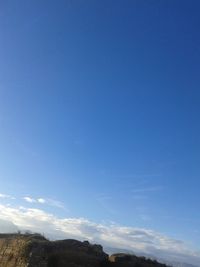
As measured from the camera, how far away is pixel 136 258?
3872cm

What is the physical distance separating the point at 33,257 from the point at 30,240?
279 centimetres

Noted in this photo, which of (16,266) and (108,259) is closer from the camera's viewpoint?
(16,266)

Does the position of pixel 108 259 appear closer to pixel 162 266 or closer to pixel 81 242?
pixel 81 242

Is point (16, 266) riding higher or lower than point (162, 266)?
lower

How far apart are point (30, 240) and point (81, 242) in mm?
5037

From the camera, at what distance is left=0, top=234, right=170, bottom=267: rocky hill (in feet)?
110

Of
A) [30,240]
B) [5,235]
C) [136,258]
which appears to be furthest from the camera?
[5,235]

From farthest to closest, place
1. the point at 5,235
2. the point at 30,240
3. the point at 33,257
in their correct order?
the point at 5,235, the point at 30,240, the point at 33,257

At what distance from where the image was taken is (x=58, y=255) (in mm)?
34031

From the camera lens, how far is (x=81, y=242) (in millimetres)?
38156

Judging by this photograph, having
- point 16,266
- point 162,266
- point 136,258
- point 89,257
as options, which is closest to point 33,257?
point 16,266

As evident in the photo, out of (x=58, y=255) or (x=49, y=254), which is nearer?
(x=49, y=254)

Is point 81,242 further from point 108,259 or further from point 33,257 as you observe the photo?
point 33,257

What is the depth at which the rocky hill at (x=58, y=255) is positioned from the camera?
1321 inches
